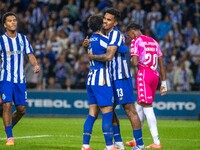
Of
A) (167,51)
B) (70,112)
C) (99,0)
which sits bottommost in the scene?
(70,112)

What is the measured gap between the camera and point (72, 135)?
16.6m

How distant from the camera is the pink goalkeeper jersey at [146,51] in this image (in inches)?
552

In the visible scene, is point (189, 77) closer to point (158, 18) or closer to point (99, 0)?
point (158, 18)

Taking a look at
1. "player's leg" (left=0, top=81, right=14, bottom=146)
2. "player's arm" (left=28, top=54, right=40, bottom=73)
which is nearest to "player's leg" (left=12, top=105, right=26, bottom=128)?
"player's leg" (left=0, top=81, right=14, bottom=146)

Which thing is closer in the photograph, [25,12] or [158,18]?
[158,18]

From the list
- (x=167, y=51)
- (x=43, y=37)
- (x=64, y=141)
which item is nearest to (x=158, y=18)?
(x=167, y=51)

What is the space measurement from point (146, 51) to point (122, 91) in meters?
1.64

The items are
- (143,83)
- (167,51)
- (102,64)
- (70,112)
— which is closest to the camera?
(102,64)

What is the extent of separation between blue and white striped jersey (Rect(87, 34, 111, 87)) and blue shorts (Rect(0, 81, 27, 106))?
2.19 m

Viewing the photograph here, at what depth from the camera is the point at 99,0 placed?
28.4 meters

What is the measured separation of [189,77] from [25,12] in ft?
24.4

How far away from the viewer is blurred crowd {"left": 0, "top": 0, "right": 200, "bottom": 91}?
985 inches

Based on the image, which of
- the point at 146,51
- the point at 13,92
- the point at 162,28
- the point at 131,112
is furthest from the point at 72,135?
the point at 162,28

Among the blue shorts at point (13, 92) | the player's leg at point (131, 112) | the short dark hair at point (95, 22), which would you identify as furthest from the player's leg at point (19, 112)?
the short dark hair at point (95, 22)
